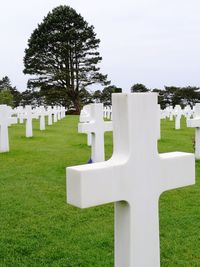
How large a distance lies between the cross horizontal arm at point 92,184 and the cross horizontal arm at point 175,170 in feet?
1.00

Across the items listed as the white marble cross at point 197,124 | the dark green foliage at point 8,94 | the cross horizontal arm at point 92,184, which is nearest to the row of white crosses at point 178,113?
the white marble cross at point 197,124

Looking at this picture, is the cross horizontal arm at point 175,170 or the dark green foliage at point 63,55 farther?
the dark green foliage at point 63,55

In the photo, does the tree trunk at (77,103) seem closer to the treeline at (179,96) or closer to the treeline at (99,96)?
the treeline at (99,96)

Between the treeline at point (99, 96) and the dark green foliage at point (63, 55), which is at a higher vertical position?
the dark green foliage at point (63, 55)

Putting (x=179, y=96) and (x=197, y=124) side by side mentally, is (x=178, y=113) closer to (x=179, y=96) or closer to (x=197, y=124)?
(x=197, y=124)

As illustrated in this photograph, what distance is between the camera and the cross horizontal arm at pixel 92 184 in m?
1.94

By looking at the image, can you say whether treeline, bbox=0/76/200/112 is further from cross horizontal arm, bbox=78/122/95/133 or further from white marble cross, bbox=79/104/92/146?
cross horizontal arm, bbox=78/122/95/133

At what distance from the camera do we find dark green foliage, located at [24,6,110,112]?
40406mm

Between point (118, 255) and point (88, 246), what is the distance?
174 cm

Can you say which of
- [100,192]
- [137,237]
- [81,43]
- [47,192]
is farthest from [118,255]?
[81,43]

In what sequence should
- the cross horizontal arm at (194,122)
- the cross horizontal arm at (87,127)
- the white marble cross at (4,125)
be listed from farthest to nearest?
the white marble cross at (4,125)
the cross horizontal arm at (194,122)
the cross horizontal arm at (87,127)

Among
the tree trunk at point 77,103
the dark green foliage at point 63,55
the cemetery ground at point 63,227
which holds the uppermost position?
the dark green foliage at point 63,55

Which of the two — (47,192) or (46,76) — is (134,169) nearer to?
(47,192)

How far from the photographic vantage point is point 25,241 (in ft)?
13.0
